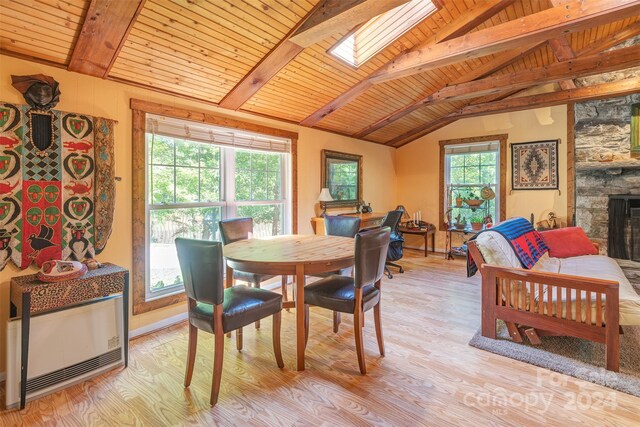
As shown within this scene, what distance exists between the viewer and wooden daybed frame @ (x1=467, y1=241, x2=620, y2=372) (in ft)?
6.75

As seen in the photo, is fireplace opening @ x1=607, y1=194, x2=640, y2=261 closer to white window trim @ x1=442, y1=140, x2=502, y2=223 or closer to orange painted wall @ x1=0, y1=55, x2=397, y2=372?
white window trim @ x1=442, y1=140, x2=502, y2=223

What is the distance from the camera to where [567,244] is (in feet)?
12.1

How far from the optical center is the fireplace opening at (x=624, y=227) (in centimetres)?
426

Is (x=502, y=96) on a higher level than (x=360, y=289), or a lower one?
higher

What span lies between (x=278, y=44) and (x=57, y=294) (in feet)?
8.05

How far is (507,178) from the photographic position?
539cm

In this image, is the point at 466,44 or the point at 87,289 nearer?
the point at 87,289

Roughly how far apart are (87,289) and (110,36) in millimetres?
1703

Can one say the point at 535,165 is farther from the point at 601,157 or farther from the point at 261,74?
the point at 261,74

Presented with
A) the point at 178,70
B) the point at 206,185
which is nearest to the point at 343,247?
the point at 206,185

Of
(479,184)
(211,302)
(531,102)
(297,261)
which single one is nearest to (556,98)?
(531,102)

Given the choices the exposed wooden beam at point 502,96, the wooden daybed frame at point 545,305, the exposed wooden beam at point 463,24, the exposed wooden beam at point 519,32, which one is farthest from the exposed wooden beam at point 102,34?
the exposed wooden beam at point 502,96

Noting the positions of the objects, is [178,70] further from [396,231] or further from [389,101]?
[396,231]

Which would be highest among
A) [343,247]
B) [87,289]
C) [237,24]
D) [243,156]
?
[237,24]
